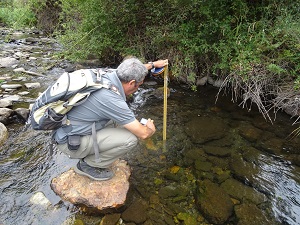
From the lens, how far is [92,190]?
347 centimetres

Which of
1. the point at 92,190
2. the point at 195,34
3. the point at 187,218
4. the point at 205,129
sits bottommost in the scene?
the point at 187,218

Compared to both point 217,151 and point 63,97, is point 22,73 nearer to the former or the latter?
point 63,97

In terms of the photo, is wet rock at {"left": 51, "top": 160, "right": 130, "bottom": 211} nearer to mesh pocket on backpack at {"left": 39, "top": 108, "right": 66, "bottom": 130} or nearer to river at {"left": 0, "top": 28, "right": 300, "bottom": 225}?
river at {"left": 0, "top": 28, "right": 300, "bottom": 225}

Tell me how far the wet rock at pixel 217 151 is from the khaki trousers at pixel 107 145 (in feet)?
5.96

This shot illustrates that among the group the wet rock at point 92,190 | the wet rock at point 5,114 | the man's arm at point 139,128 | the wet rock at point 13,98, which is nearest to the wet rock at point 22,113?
the wet rock at point 5,114

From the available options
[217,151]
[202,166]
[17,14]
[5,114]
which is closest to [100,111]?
[202,166]

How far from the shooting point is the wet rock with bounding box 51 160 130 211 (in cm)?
336

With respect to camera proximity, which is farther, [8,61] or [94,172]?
[8,61]

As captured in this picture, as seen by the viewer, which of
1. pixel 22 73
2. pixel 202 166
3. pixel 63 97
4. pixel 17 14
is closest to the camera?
pixel 63 97

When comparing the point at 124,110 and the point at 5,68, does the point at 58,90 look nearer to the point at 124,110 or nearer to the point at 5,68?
the point at 124,110

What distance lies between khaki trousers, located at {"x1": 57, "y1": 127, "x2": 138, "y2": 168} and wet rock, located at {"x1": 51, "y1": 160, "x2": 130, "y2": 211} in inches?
13.4

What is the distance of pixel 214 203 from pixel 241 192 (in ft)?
1.70

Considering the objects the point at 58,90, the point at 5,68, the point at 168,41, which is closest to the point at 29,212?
the point at 58,90

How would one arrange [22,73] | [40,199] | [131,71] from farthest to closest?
[22,73] < [40,199] < [131,71]
